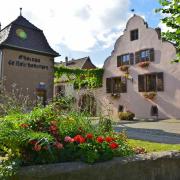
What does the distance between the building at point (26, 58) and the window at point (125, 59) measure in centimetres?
759

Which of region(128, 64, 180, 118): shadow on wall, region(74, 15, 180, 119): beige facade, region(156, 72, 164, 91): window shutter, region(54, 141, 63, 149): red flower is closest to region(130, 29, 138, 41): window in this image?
region(74, 15, 180, 119): beige facade

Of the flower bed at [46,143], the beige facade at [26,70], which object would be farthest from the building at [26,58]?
the flower bed at [46,143]

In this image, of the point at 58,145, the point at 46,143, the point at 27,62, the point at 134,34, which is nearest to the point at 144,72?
the point at 134,34

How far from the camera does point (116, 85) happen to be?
104 ft

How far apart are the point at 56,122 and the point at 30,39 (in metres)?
21.5

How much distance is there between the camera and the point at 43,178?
402cm

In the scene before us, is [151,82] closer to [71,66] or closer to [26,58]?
[26,58]

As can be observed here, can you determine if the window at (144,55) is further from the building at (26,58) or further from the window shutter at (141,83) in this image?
the building at (26,58)

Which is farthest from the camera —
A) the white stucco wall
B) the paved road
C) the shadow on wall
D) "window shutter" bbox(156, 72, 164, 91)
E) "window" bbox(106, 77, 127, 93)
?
"window" bbox(106, 77, 127, 93)

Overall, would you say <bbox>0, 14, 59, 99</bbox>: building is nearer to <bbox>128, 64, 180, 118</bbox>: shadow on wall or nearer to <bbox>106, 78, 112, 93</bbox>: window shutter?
<bbox>106, 78, 112, 93</bbox>: window shutter

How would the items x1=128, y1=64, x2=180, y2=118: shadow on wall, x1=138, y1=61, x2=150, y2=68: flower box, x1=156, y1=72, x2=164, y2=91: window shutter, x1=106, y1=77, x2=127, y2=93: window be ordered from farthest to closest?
x1=106, y1=77, x2=127, y2=93: window, x1=138, y1=61, x2=150, y2=68: flower box, x1=156, y1=72, x2=164, y2=91: window shutter, x1=128, y1=64, x2=180, y2=118: shadow on wall

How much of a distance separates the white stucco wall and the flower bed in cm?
1958

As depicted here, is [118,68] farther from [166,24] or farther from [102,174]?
[102,174]

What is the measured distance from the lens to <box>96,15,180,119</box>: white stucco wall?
88.0 ft
